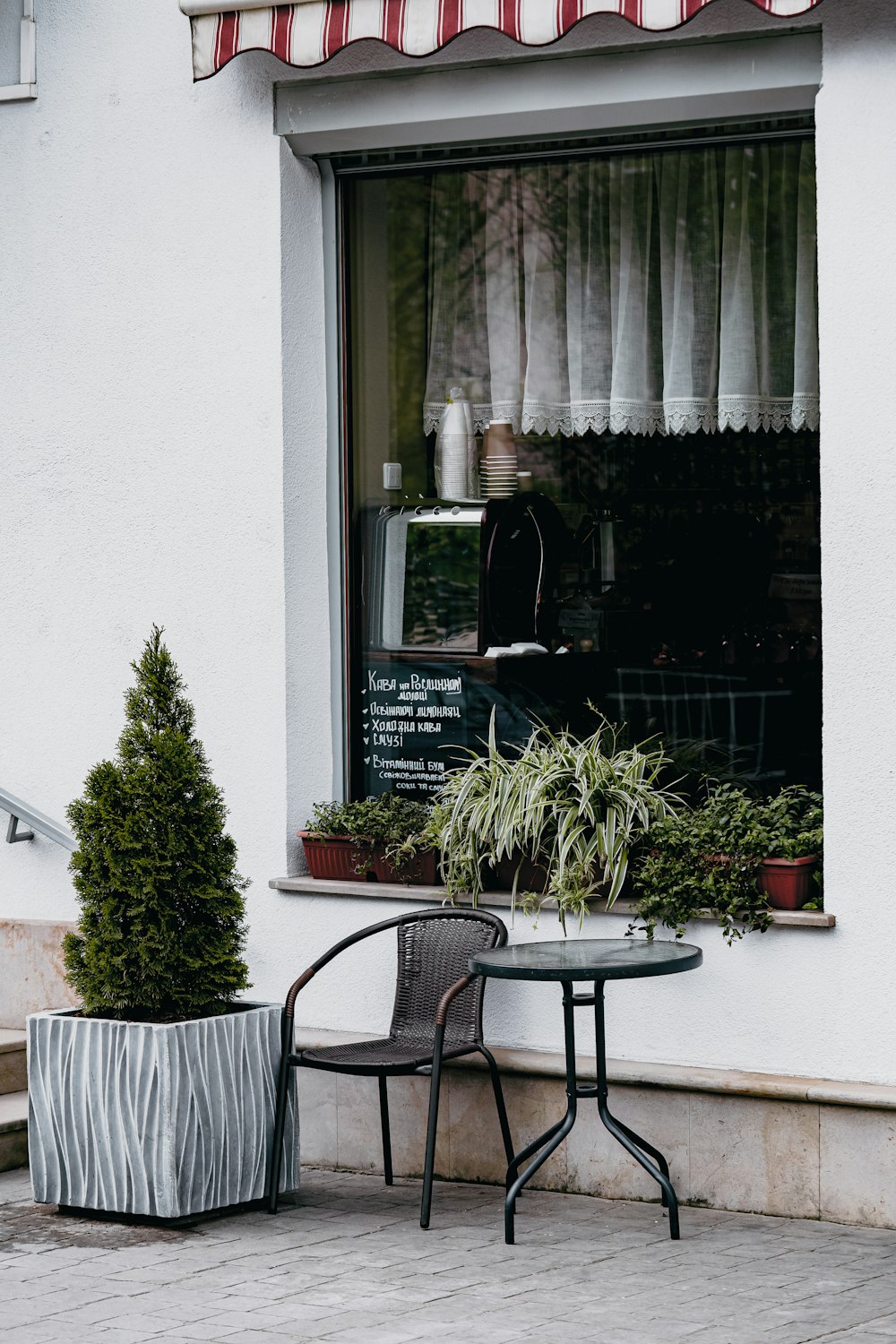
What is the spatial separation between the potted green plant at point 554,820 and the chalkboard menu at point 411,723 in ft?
1.29

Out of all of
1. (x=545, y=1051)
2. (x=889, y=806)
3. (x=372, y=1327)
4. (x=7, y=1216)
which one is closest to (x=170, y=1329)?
(x=372, y=1327)

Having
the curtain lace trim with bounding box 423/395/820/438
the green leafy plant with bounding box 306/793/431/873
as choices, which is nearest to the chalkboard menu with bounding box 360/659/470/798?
the green leafy plant with bounding box 306/793/431/873

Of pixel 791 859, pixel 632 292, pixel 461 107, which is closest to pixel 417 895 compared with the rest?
pixel 791 859

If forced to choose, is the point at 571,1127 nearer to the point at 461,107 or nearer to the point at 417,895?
the point at 417,895

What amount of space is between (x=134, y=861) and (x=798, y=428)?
271cm

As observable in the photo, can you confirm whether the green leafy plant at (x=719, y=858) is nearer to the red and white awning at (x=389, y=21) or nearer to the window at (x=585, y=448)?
the window at (x=585, y=448)

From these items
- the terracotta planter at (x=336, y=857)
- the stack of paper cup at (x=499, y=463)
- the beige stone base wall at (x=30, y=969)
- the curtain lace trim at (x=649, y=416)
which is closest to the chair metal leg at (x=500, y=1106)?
the terracotta planter at (x=336, y=857)

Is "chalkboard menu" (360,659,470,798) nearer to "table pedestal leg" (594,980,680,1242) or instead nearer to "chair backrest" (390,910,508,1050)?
"chair backrest" (390,910,508,1050)

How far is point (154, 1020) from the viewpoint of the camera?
602 centimetres

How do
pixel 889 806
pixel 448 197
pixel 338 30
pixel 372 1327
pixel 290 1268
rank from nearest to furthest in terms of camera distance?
1. pixel 372 1327
2. pixel 290 1268
3. pixel 889 806
4. pixel 338 30
5. pixel 448 197

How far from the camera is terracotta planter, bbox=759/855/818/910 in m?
6.03

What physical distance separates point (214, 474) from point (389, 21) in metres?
1.76

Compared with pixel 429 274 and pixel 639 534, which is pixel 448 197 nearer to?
pixel 429 274

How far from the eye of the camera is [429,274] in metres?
7.18
